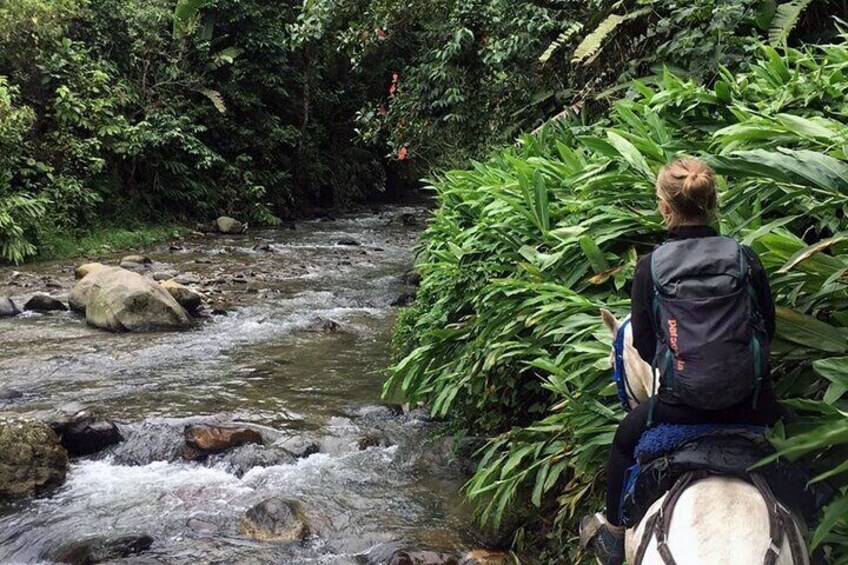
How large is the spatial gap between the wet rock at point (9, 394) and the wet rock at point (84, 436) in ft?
4.60

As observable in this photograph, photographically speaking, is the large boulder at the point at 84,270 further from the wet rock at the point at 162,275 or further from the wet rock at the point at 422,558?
the wet rock at the point at 422,558

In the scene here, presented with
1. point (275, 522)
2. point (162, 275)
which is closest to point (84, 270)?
point (162, 275)

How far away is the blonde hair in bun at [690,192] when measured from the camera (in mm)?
2588

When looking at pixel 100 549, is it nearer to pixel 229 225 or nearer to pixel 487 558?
pixel 487 558

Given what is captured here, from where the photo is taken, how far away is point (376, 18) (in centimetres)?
956

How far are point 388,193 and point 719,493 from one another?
88.7 feet

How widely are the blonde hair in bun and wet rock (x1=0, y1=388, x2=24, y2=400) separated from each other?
692cm

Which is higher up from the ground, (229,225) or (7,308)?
(7,308)

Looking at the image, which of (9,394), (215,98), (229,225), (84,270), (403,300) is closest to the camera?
(9,394)

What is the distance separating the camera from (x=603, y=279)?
13.2 ft

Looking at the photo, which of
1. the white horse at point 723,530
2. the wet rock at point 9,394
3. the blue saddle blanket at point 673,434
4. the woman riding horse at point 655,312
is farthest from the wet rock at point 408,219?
the white horse at point 723,530

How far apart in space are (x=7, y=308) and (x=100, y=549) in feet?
23.6

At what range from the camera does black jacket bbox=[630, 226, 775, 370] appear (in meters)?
2.49

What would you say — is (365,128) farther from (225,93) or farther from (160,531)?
(225,93)
